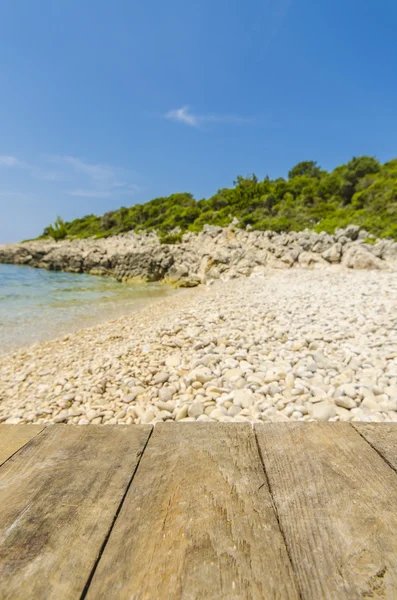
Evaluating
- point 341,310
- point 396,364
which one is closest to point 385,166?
point 341,310

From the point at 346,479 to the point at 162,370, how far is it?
3389 mm

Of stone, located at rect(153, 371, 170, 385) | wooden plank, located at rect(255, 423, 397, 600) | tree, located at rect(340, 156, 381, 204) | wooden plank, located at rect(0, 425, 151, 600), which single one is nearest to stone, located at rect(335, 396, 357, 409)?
wooden plank, located at rect(255, 423, 397, 600)

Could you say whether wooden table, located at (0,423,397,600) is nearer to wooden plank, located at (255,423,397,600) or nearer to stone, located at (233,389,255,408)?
wooden plank, located at (255,423,397,600)

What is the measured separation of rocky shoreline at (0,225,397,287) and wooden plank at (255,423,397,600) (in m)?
→ 13.7

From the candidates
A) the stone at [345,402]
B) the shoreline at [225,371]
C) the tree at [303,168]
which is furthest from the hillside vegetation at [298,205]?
the stone at [345,402]

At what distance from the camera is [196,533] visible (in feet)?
2.83

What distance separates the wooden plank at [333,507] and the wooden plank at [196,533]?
0.06 metres

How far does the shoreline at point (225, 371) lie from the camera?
3117 millimetres

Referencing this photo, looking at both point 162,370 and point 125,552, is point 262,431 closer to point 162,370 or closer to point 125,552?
point 125,552

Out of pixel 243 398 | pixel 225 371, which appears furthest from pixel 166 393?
pixel 243 398

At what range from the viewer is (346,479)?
107cm

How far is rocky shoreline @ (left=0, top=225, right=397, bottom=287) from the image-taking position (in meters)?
14.4

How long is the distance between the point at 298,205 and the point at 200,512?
27.4 m

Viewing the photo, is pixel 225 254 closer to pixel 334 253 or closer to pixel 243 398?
pixel 334 253
